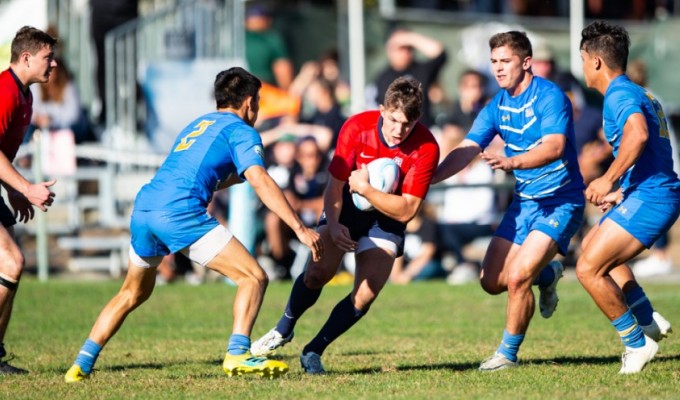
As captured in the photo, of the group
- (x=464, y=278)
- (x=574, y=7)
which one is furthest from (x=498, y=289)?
(x=574, y=7)

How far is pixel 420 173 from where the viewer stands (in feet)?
27.6

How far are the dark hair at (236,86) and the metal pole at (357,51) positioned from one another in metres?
10.9

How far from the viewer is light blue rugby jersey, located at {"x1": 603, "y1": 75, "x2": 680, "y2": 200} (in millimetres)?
8195

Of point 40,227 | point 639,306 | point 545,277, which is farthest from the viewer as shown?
point 40,227

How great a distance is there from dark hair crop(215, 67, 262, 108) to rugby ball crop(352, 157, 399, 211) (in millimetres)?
978

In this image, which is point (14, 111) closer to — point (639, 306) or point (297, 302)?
point (297, 302)

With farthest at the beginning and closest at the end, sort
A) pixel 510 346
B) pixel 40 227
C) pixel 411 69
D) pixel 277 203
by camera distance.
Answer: pixel 411 69 < pixel 40 227 < pixel 510 346 < pixel 277 203

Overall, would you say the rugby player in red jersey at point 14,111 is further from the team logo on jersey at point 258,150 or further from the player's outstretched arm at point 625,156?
the player's outstretched arm at point 625,156

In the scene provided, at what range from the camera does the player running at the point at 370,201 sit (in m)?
8.24

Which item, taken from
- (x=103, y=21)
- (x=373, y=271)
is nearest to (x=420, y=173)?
(x=373, y=271)

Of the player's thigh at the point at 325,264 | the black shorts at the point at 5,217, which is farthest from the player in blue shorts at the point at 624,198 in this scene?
the black shorts at the point at 5,217

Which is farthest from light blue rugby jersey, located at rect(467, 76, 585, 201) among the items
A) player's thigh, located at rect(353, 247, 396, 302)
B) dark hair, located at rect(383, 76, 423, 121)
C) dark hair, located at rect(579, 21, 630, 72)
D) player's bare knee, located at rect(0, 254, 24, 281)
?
player's bare knee, located at rect(0, 254, 24, 281)

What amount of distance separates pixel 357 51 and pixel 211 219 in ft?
37.4

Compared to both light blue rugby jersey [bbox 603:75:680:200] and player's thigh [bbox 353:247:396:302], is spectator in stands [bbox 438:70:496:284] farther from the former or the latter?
light blue rugby jersey [bbox 603:75:680:200]
